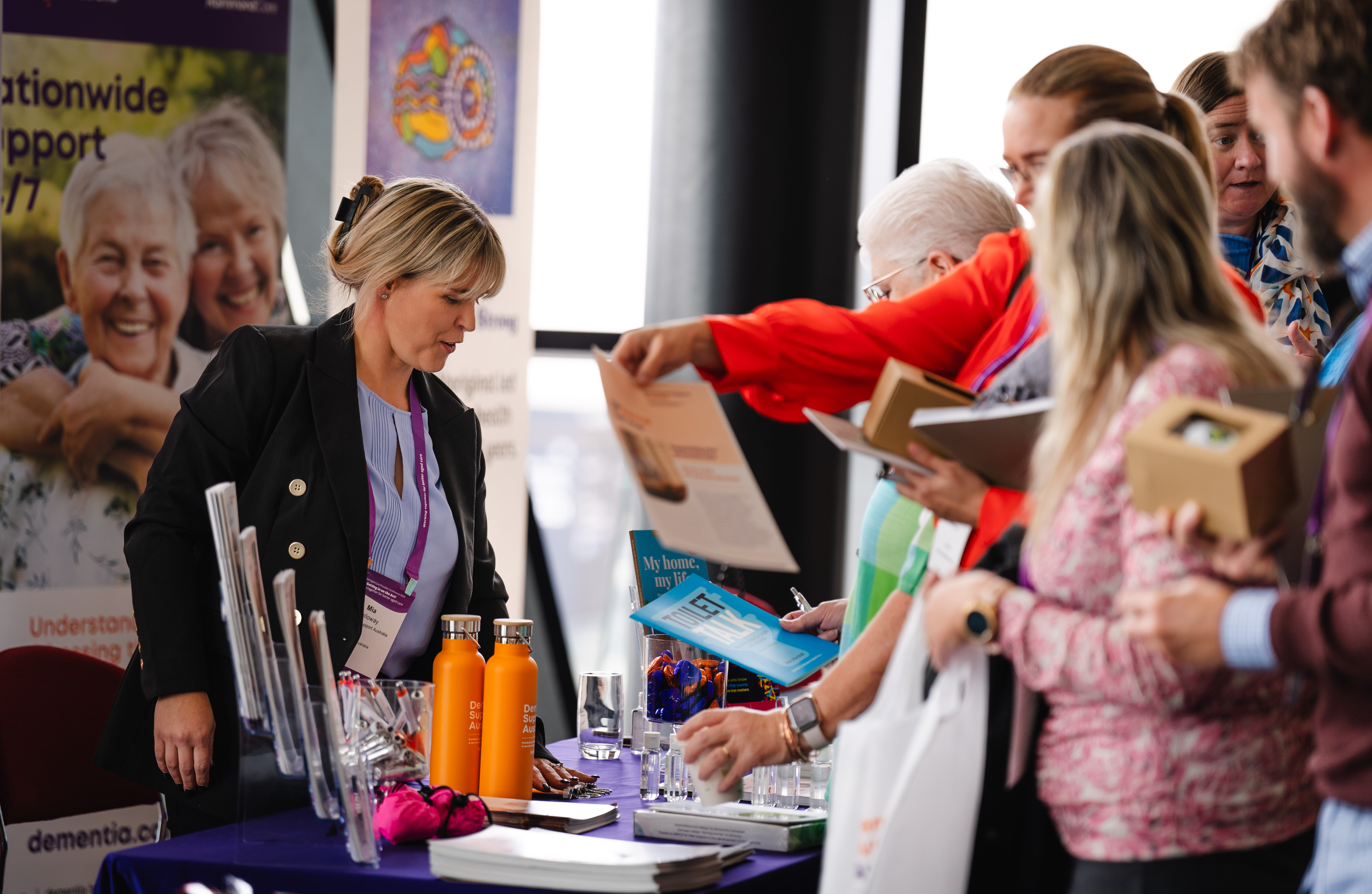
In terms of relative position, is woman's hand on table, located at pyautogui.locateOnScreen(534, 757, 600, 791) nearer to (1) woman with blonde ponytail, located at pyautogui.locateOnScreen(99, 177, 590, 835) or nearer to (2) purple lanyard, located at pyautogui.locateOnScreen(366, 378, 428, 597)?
(1) woman with blonde ponytail, located at pyautogui.locateOnScreen(99, 177, 590, 835)

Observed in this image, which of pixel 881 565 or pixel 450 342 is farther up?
pixel 450 342

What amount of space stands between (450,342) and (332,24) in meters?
1.85

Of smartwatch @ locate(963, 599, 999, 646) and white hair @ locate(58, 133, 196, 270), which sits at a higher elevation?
white hair @ locate(58, 133, 196, 270)

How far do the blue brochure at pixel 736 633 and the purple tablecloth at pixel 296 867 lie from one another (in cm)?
31

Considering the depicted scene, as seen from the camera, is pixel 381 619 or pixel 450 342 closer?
pixel 381 619

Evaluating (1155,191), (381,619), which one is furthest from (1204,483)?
(381,619)

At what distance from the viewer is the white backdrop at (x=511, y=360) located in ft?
13.9

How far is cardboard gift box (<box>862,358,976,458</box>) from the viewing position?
4.84 ft

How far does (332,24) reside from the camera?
3.86 metres

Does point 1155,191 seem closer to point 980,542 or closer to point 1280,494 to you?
point 1280,494

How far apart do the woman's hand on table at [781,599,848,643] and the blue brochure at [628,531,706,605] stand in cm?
22

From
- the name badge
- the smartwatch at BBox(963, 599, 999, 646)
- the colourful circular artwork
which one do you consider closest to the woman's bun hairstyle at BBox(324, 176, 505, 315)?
the name badge

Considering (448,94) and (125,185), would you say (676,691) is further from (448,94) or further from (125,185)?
(448,94)

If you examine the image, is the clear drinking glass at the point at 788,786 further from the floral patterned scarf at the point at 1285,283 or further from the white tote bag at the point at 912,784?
the floral patterned scarf at the point at 1285,283
